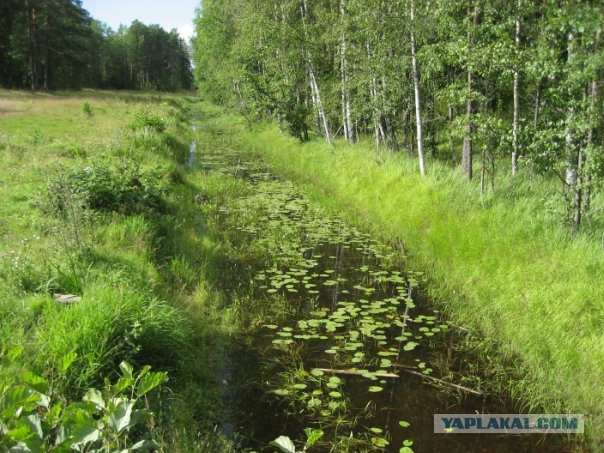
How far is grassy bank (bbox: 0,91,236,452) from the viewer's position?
2977mm

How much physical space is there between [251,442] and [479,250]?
5.21 metres

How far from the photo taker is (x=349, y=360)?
5.44 meters

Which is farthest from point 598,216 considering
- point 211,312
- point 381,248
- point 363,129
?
point 363,129

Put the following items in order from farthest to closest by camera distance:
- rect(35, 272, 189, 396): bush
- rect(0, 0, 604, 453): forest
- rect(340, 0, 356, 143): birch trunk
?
rect(340, 0, 356, 143): birch trunk < rect(0, 0, 604, 453): forest < rect(35, 272, 189, 396): bush

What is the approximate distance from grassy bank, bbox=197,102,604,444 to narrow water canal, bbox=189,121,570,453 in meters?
0.47

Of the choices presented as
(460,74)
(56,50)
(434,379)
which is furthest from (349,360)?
(56,50)

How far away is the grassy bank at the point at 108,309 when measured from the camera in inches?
117

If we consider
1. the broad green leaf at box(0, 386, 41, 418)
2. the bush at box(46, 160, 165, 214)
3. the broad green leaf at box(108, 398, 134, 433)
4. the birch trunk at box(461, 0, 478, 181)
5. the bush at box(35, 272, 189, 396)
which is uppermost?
the birch trunk at box(461, 0, 478, 181)

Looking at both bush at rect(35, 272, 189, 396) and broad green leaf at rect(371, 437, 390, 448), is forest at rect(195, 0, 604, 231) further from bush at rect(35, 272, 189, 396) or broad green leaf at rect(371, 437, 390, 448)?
bush at rect(35, 272, 189, 396)

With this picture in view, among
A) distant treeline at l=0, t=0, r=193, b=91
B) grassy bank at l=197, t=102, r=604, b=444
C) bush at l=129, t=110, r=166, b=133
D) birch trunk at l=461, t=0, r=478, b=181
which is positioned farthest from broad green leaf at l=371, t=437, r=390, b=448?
distant treeline at l=0, t=0, r=193, b=91

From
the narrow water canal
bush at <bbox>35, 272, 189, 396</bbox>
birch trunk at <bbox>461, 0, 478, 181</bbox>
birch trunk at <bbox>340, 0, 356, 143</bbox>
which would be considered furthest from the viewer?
birch trunk at <bbox>340, 0, 356, 143</bbox>

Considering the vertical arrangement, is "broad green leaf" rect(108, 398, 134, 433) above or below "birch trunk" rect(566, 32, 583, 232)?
below

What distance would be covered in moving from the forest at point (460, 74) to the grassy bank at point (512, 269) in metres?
0.73

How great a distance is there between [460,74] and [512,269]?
4.93 metres
